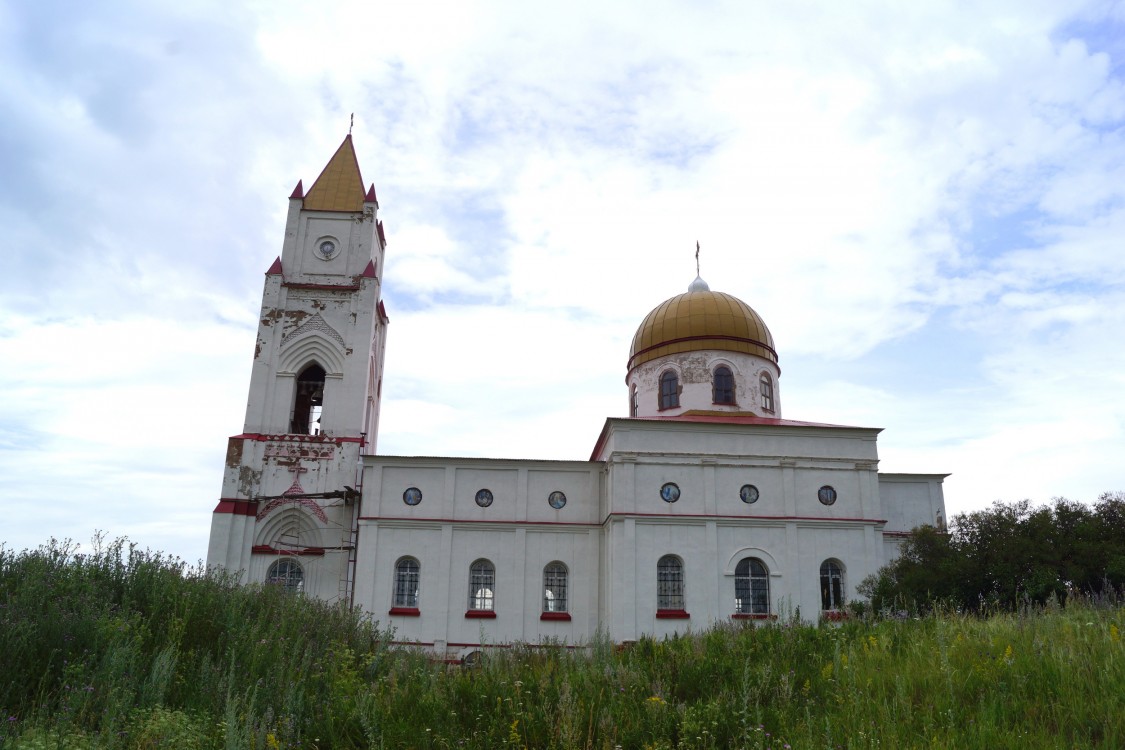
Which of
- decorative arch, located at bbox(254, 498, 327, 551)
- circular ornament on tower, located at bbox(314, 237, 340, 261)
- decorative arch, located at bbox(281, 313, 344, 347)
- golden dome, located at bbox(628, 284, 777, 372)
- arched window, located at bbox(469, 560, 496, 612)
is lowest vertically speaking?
arched window, located at bbox(469, 560, 496, 612)

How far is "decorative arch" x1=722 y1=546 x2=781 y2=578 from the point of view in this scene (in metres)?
25.2

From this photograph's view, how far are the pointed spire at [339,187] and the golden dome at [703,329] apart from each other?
12.5m

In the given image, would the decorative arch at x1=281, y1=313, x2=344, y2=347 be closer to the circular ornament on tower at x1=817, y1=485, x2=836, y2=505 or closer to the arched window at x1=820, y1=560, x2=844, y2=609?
the circular ornament on tower at x1=817, y1=485, x2=836, y2=505

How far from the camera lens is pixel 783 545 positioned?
2562cm

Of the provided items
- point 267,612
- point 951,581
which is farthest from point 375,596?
point 951,581

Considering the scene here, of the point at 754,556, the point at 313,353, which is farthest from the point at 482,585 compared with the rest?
the point at 313,353

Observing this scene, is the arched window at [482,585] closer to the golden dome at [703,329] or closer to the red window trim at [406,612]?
the red window trim at [406,612]

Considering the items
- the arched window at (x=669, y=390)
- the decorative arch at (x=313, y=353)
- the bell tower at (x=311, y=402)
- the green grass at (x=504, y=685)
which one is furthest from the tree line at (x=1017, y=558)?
the decorative arch at (x=313, y=353)

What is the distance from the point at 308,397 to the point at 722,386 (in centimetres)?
1552

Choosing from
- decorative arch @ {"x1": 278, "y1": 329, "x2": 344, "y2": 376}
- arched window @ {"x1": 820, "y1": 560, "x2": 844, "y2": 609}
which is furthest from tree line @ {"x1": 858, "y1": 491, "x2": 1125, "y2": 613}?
decorative arch @ {"x1": 278, "y1": 329, "x2": 344, "y2": 376}

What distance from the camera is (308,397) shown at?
29.8 metres

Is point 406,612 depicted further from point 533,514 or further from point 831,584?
point 831,584

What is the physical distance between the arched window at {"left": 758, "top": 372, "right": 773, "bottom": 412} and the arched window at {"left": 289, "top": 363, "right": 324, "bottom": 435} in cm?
1667

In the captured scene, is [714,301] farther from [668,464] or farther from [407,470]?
[407,470]
